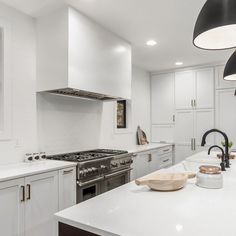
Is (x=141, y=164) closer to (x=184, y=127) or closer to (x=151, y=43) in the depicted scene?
(x=184, y=127)

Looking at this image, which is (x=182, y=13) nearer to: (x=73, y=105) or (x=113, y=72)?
(x=113, y=72)

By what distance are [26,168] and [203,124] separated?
3648 millimetres

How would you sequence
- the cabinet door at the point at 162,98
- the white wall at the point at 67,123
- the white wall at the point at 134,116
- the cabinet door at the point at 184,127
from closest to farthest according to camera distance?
1. the white wall at the point at 67,123
2. the white wall at the point at 134,116
3. the cabinet door at the point at 184,127
4. the cabinet door at the point at 162,98

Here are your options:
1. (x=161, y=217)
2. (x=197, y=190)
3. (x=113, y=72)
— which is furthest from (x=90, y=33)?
(x=161, y=217)

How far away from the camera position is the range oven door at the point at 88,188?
8.16 feet

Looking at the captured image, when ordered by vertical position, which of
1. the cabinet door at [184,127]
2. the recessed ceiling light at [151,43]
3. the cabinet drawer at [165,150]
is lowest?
the cabinet drawer at [165,150]

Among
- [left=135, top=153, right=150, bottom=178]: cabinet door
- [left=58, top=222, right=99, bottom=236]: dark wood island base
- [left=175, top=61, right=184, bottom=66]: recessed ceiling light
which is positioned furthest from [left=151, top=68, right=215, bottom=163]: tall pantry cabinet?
[left=58, top=222, right=99, bottom=236]: dark wood island base

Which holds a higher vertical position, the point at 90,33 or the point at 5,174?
the point at 90,33

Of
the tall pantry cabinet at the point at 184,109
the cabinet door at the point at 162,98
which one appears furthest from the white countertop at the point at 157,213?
the cabinet door at the point at 162,98

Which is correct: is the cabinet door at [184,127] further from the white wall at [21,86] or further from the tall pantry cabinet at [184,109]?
the white wall at [21,86]

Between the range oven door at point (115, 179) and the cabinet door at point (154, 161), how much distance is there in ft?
2.88

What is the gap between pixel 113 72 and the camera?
314 cm

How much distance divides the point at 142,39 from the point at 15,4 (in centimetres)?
172

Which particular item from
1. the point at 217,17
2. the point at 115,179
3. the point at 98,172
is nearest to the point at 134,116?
the point at 115,179
